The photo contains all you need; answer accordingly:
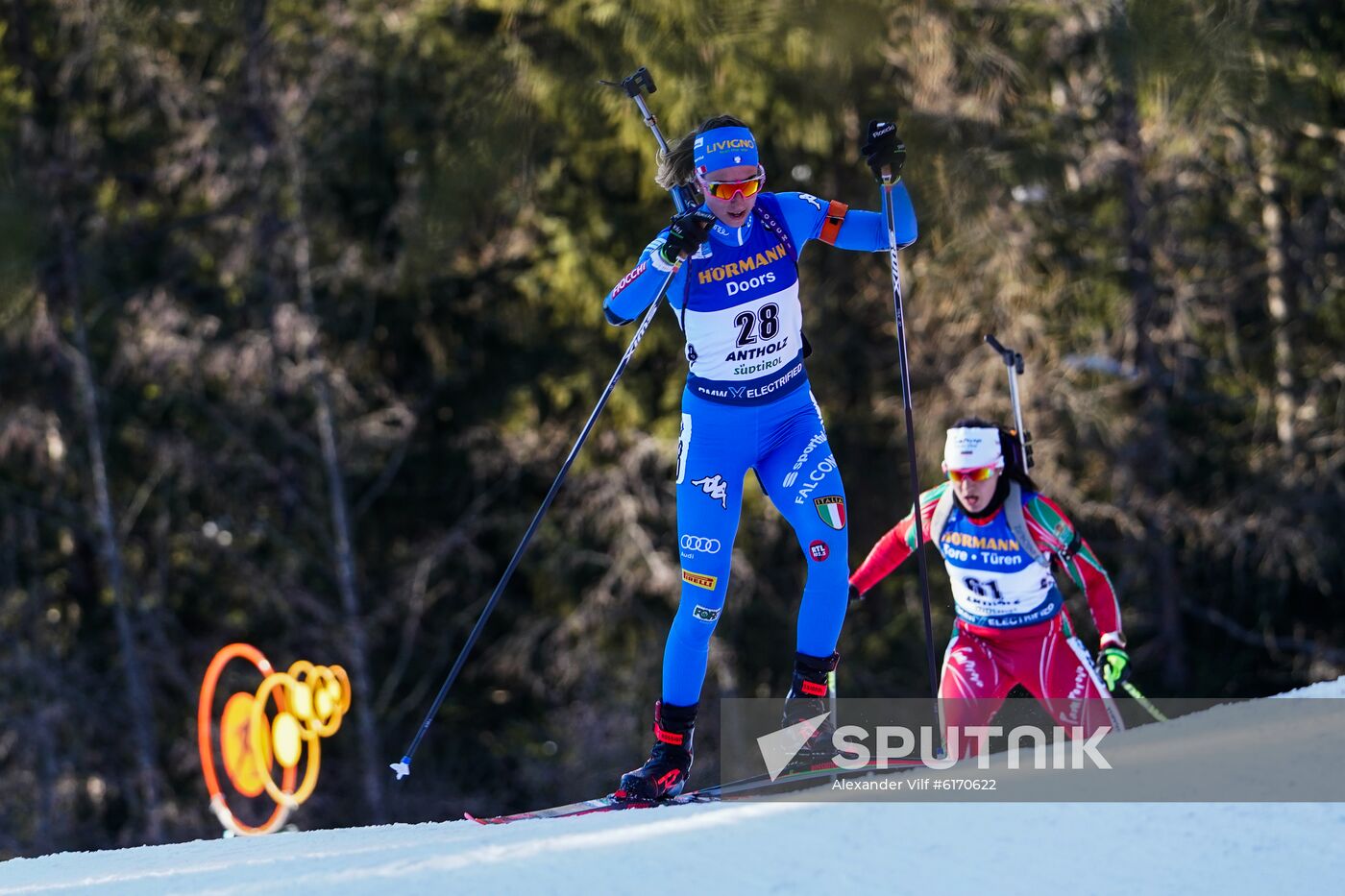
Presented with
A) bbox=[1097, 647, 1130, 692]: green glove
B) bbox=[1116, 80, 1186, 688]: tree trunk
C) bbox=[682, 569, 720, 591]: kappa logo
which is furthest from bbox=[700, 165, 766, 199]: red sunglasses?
bbox=[1116, 80, 1186, 688]: tree trunk

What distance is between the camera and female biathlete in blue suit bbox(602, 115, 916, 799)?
5.18 m

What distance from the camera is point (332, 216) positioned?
15930 mm

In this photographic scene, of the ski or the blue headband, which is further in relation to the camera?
the ski

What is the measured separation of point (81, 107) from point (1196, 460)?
1162cm

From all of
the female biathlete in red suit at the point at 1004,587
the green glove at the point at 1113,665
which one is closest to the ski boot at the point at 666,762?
the female biathlete in red suit at the point at 1004,587

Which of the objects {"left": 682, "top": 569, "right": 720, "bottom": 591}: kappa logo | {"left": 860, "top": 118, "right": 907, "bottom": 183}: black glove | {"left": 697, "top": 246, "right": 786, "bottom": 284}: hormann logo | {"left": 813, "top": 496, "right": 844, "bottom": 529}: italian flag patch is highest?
{"left": 860, "top": 118, "right": 907, "bottom": 183}: black glove

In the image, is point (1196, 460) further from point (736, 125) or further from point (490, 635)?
point (736, 125)

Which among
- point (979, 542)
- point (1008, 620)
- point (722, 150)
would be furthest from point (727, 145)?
point (1008, 620)

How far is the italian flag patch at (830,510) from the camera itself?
525 cm

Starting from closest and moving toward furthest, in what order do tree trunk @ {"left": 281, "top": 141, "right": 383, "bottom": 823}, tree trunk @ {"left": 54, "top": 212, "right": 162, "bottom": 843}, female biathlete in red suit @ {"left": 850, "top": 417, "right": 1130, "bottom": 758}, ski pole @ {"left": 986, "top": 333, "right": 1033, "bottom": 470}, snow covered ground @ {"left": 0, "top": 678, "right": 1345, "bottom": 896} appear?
snow covered ground @ {"left": 0, "top": 678, "right": 1345, "bottom": 896}, female biathlete in red suit @ {"left": 850, "top": 417, "right": 1130, "bottom": 758}, ski pole @ {"left": 986, "top": 333, "right": 1033, "bottom": 470}, tree trunk @ {"left": 281, "top": 141, "right": 383, "bottom": 823}, tree trunk @ {"left": 54, "top": 212, "right": 162, "bottom": 843}

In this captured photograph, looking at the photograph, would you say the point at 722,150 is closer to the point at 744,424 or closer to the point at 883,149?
the point at 883,149

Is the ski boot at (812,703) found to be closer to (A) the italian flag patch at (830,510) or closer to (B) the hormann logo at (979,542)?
(A) the italian flag patch at (830,510)

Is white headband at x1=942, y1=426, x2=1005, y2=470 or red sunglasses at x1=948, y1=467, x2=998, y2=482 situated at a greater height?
white headband at x1=942, y1=426, x2=1005, y2=470

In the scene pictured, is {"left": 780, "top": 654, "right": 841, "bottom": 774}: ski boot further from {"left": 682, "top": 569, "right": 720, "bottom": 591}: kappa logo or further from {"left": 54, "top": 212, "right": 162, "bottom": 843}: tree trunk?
{"left": 54, "top": 212, "right": 162, "bottom": 843}: tree trunk
